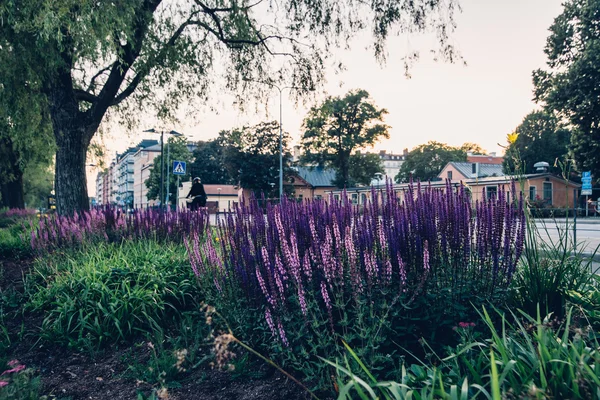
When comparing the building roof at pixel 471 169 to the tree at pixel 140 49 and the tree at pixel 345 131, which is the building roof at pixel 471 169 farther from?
the tree at pixel 140 49

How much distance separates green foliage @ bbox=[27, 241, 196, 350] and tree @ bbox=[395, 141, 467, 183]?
261 feet

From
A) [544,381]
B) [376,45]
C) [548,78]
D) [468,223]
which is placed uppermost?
[548,78]

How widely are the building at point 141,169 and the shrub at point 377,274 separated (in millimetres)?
94629

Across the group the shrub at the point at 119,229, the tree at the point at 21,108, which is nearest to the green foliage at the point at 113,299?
the shrub at the point at 119,229

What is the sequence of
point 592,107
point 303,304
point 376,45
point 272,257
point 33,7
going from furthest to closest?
point 592,107 < point 376,45 < point 33,7 < point 272,257 < point 303,304

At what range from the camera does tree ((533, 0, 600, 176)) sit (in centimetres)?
2234

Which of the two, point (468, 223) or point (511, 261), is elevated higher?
point (468, 223)

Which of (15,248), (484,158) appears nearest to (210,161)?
(484,158)

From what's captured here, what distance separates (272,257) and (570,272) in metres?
2.29

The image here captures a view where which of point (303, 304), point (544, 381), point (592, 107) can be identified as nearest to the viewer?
point (544, 381)

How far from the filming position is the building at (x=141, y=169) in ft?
338

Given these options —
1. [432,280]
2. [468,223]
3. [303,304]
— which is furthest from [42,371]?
[468,223]

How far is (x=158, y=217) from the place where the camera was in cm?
759

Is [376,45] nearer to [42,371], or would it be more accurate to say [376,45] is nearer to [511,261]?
[511,261]
